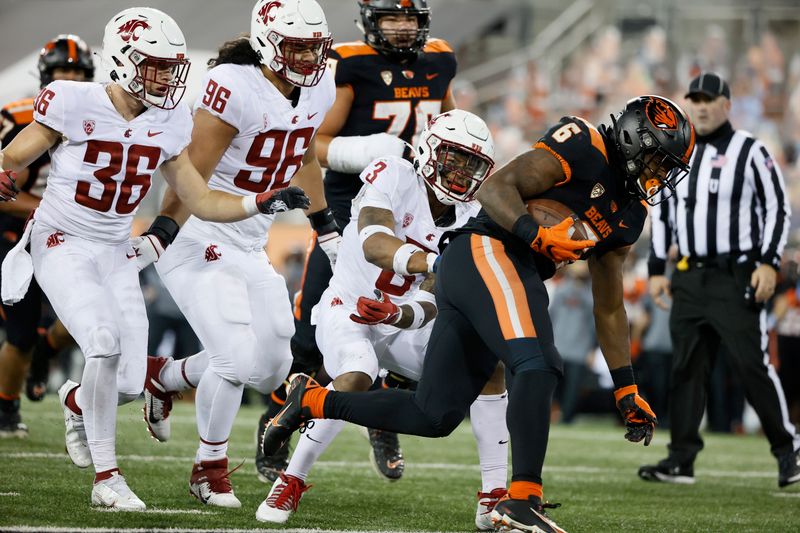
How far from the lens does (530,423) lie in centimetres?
375

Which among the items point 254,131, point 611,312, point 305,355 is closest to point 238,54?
point 254,131

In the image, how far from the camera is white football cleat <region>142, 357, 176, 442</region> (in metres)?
5.02

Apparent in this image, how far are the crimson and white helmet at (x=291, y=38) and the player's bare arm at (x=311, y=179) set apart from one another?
21.7 inches

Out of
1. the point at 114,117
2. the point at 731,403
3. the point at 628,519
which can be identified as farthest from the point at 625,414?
the point at 731,403

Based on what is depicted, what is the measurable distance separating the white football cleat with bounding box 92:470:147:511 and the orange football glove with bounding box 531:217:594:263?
1.65 metres

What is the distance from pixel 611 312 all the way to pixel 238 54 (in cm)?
183

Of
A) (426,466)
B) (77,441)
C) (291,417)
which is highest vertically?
(291,417)

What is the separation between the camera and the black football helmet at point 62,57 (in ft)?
20.9

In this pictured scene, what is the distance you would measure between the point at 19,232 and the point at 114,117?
2336 millimetres

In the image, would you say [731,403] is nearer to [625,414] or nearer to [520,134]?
[520,134]

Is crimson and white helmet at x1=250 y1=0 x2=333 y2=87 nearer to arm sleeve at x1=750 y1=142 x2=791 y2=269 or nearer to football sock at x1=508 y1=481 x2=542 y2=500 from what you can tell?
football sock at x1=508 y1=481 x2=542 y2=500

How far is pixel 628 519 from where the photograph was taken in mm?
4805

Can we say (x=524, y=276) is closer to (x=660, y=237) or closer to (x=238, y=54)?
(x=238, y=54)

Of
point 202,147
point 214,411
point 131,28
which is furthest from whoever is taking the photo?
point 202,147
